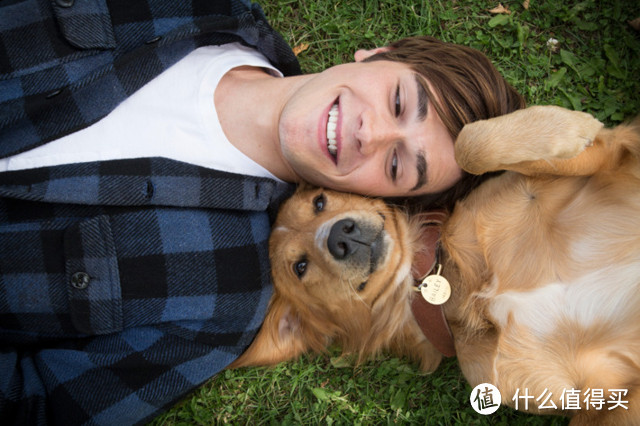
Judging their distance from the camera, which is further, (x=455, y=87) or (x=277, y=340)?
(x=277, y=340)

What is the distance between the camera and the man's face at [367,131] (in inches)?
100

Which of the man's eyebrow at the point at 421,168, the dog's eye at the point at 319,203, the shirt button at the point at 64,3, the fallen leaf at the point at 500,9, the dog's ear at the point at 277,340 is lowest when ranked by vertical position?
the dog's ear at the point at 277,340

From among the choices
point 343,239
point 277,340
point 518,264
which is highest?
point 343,239

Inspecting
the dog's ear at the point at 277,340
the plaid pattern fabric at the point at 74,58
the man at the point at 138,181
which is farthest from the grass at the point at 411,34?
the plaid pattern fabric at the point at 74,58

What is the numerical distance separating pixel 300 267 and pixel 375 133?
985 mm

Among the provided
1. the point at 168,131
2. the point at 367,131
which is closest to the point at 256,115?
the point at 168,131

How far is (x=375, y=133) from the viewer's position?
8.20 ft

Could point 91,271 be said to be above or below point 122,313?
above

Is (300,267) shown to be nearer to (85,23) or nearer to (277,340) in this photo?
(277,340)

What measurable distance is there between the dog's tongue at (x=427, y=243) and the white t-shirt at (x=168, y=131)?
104cm

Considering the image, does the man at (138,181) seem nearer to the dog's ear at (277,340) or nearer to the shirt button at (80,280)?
the shirt button at (80,280)

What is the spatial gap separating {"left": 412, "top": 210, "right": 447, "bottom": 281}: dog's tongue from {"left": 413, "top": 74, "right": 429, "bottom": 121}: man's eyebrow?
0.69 meters

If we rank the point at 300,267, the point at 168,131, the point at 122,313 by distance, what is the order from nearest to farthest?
the point at 122,313 → the point at 168,131 → the point at 300,267

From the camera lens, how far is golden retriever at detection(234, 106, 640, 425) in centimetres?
234
